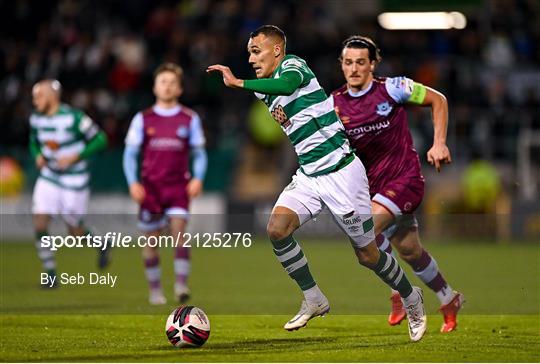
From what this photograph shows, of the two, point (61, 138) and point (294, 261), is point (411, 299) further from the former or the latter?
point (61, 138)

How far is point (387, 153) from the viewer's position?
10.3 meters

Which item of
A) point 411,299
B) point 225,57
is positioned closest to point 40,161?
point 411,299

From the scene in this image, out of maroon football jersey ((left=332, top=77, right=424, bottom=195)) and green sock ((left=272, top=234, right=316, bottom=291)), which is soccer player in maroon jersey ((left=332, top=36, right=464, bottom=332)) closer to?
maroon football jersey ((left=332, top=77, right=424, bottom=195))

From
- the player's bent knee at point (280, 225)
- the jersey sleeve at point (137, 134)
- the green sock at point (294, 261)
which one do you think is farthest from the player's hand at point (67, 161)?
the player's bent knee at point (280, 225)

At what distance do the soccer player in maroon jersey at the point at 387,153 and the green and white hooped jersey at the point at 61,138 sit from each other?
5574mm

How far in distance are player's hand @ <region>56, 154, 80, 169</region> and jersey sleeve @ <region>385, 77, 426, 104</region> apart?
19.4 ft

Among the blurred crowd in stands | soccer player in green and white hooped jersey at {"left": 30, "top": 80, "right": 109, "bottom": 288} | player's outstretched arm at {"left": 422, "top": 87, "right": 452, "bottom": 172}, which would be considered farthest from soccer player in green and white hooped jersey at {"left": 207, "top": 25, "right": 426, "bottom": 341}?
the blurred crowd in stands

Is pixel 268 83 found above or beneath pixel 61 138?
beneath

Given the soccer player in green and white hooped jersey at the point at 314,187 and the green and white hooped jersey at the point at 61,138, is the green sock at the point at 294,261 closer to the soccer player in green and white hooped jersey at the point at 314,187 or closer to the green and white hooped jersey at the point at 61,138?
the soccer player in green and white hooped jersey at the point at 314,187

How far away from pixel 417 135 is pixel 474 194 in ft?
5.54

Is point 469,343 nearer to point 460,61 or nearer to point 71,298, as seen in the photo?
point 71,298

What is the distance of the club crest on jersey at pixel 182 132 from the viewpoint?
13148 millimetres

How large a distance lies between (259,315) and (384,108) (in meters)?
2.60

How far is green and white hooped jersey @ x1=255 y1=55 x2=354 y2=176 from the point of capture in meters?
9.08
